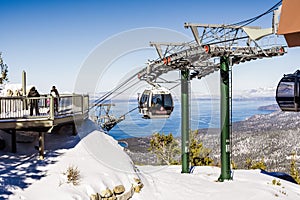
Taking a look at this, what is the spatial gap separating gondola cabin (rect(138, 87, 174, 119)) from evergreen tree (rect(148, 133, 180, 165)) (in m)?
14.9

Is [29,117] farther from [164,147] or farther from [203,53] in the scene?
[164,147]

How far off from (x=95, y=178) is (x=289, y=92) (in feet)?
25.3

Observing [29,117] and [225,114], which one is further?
[225,114]

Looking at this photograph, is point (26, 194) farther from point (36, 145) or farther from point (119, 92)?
point (119, 92)

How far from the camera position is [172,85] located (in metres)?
17.7

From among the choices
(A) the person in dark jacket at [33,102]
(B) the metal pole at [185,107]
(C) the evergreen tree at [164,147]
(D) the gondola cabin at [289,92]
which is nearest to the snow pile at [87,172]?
(A) the person in dark jacket at [33,102]

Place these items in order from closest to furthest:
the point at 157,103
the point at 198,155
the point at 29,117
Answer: the point at 29,117 → the point at 157,103 → the point at 198,155

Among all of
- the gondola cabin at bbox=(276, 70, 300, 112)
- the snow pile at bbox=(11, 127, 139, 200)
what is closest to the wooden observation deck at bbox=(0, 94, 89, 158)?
the snow pile at bbox=(11, 127, 139, 200)

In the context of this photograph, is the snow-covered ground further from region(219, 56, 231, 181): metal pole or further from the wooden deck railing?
the wooden deck railing

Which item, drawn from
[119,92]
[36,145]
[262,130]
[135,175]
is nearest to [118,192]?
[135,175]

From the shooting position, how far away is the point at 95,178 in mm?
11281

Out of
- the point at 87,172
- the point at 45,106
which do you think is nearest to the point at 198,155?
the point at 45,106

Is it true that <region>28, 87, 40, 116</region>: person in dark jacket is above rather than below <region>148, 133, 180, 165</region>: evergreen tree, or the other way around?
above

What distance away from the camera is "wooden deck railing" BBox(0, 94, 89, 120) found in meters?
11.7
